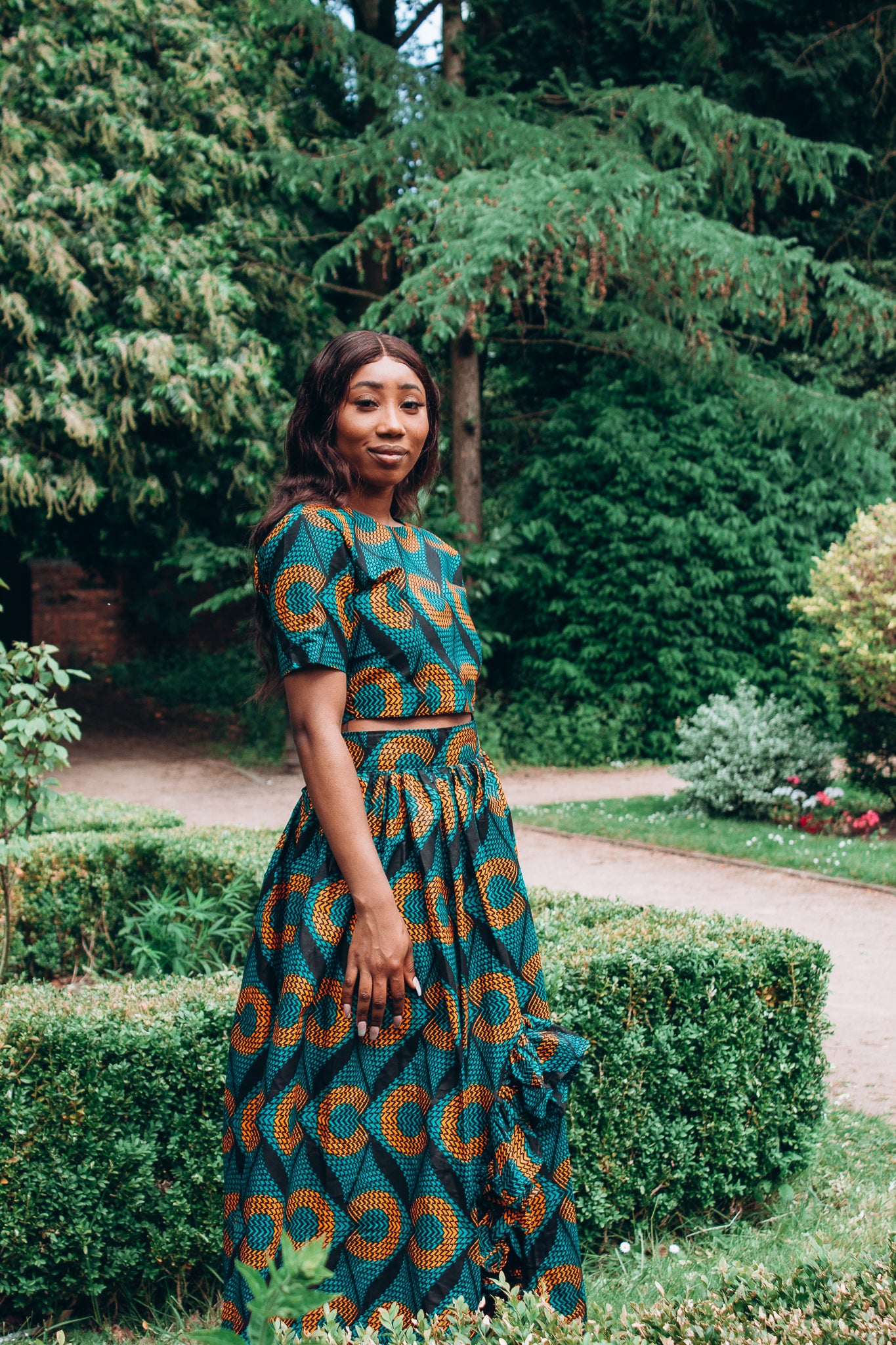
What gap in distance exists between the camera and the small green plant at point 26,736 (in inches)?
134

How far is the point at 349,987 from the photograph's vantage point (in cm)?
179

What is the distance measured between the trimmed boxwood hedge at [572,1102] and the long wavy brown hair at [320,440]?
1184 millimetres

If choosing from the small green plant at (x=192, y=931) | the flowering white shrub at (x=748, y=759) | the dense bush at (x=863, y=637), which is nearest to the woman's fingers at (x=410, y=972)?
the small green plant at (x=192, y=931)

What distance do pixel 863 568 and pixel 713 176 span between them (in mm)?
6309

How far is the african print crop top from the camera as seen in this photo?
1.87 m

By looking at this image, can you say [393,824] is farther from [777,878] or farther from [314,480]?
[777,878]

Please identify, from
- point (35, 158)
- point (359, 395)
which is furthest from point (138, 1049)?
point (35, 158)

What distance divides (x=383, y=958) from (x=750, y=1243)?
1.69 metres

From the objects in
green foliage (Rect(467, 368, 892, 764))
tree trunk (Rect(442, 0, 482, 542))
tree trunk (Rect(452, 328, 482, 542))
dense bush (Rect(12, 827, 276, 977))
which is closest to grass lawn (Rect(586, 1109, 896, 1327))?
dense bush (Rect(12, 827, 276, 977))

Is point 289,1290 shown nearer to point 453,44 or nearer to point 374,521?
point 374,521

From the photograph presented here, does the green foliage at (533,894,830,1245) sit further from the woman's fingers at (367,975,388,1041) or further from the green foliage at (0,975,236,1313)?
the woman's fingers at (367,975,388,1041)

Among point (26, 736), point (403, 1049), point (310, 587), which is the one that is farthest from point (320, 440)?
point (26, 736)

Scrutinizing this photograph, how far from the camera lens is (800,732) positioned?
29.5 ft

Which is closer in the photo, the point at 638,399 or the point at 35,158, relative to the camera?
the point at 35,158
